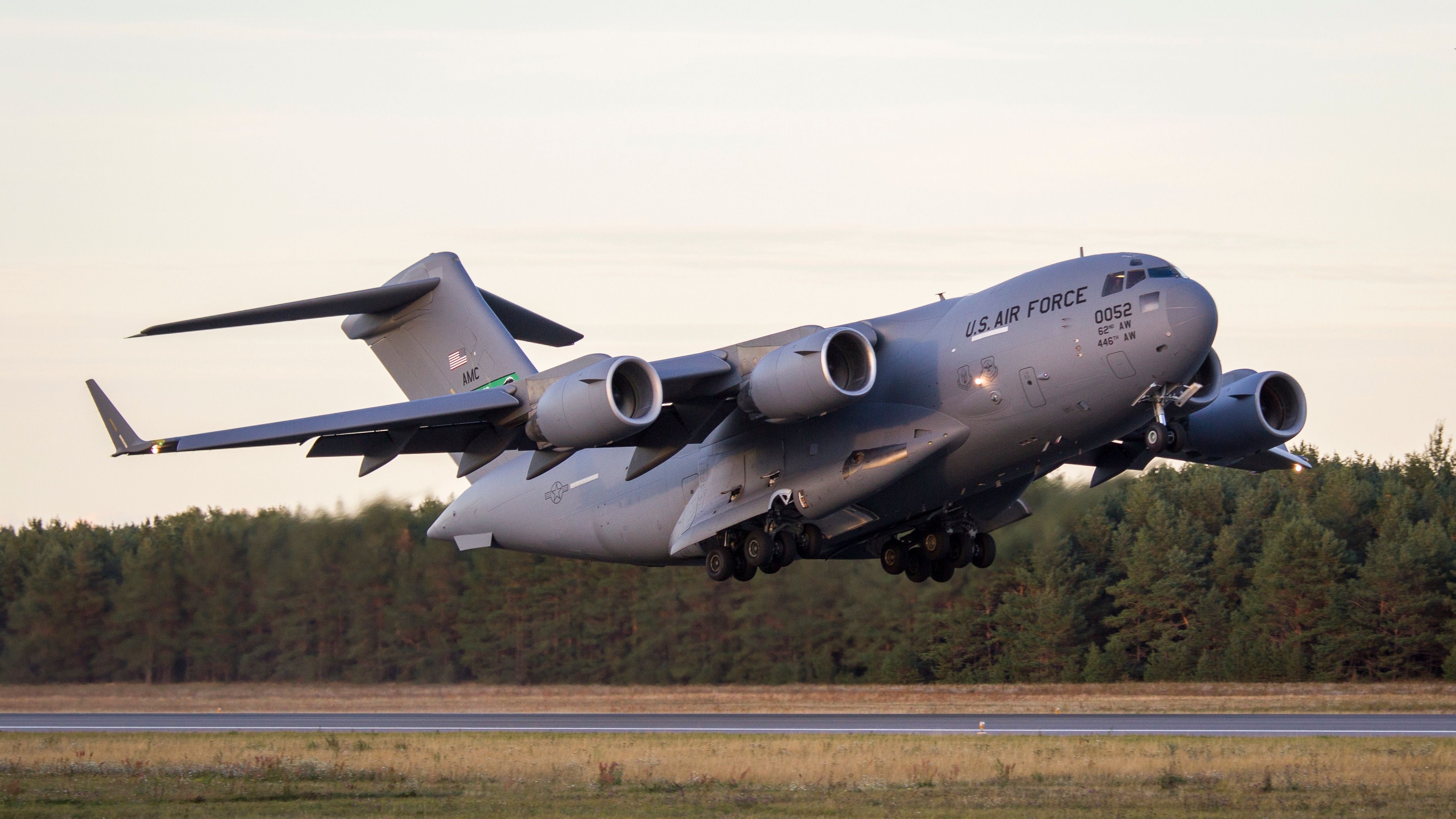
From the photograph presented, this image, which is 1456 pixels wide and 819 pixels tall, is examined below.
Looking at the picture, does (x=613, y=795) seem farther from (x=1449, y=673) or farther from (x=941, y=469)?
(x=1449, y=673)

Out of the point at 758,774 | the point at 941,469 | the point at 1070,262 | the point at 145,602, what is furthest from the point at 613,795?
the point at 145,602

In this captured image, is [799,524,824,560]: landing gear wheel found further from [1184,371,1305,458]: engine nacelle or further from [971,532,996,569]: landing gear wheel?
[1184,371,1305,458]: engine nacelle

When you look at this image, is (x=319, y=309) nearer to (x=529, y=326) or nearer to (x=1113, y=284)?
(x=529, y=326)

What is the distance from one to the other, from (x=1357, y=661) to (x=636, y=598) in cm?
1410

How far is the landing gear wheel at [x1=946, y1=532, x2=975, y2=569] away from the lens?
17703mm

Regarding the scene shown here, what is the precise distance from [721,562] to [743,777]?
2.38 m

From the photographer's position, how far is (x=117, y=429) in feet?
51.0

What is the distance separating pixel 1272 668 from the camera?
97.6 ft

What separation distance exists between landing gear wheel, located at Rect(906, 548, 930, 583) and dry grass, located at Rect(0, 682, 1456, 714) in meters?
8.90

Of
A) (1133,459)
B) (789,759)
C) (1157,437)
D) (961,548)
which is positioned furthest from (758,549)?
(1133,459)

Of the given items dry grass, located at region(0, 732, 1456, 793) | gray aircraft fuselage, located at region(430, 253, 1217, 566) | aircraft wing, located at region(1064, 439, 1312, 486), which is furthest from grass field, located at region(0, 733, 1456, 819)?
aircraft wing, located at region(1064, 439, 1312, 486)

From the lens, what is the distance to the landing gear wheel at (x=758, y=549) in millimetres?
16609

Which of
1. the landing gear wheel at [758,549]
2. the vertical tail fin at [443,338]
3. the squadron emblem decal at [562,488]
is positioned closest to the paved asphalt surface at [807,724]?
the squadron emblem decal at [562,488]

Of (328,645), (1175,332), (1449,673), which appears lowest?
(1449,673)
